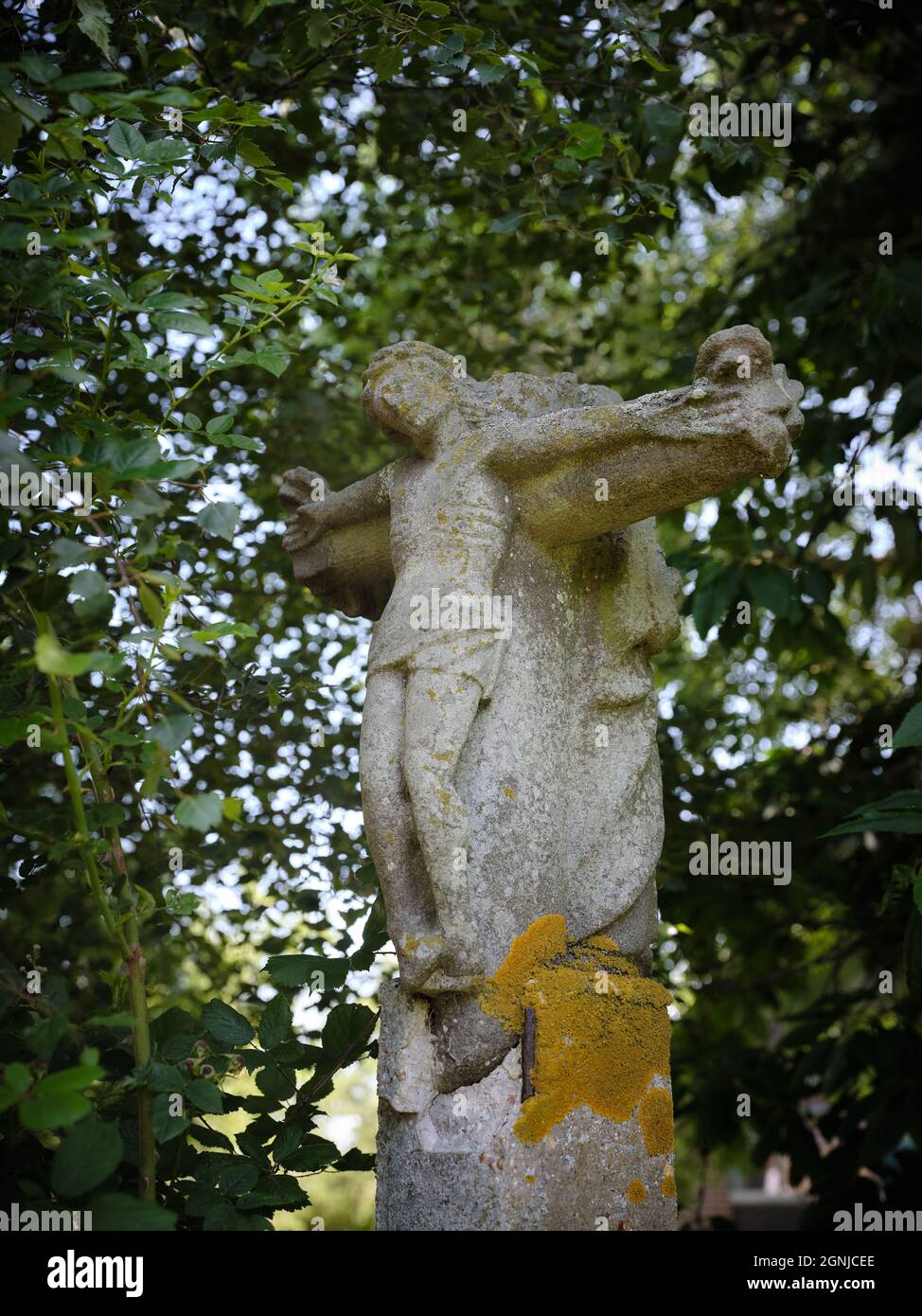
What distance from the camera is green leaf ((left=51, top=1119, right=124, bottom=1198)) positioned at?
95.0 inches

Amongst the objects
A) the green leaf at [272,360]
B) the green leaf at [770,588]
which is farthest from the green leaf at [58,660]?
the green leaf at [770,588]

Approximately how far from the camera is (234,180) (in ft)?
18.6

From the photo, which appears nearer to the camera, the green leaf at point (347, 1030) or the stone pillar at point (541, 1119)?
the stone pillar at point (541, 1119)

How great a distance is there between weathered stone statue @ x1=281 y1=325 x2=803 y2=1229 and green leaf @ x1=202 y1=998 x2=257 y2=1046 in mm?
322

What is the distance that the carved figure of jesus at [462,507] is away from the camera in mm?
2906

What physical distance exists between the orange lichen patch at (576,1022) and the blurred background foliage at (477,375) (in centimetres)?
63

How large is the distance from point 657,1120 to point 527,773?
0.80 metres

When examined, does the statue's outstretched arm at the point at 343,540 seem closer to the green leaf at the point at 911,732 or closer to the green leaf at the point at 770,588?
the green leaf at the point at 911,732

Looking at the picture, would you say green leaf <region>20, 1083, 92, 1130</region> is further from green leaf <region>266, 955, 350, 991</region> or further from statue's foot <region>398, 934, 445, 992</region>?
green leaf <region>266, 955, 350, 991</region>

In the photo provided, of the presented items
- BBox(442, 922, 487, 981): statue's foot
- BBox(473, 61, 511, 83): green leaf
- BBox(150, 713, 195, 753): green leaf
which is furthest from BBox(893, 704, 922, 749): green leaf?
BBox(473, 61, 511, 83): green leaf

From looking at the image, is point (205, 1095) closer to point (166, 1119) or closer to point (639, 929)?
point (166, 1119)

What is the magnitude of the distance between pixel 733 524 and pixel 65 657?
3896 mm

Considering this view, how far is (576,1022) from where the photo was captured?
2947 mm
